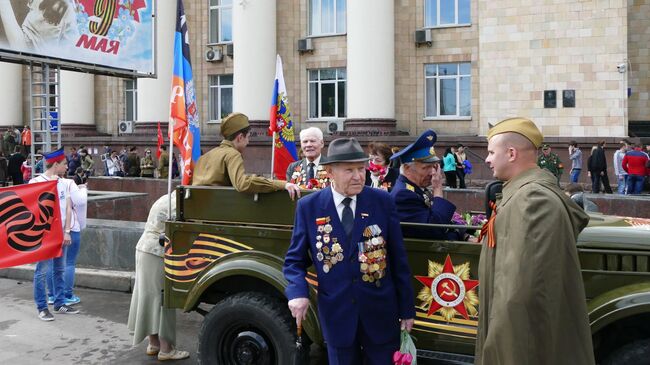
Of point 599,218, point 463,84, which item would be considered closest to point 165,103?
point 463,84

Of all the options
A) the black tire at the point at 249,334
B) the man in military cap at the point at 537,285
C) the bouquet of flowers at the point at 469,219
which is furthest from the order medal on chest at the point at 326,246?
the bouquet of flowers at the point at 469,219

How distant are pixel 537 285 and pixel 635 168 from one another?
18.4 metres

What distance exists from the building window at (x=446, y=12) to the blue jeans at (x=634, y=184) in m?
9.23

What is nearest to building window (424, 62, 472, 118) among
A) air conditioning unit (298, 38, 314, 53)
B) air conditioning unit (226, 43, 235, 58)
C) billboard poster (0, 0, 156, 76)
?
air conditioning unit (298, 38, 314, 53)

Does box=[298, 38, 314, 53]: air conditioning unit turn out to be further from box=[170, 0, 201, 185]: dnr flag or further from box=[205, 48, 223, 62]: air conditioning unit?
box=[170, 0, 201, 185]: dnr flag

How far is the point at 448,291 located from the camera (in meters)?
4.58

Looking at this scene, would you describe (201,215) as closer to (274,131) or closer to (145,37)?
(274,131)

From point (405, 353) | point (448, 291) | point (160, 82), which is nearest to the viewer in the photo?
point (405, 353)

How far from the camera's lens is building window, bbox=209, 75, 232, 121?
30.0 m

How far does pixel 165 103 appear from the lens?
29156mm

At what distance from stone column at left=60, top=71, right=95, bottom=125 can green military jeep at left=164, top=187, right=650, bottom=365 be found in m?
29.1

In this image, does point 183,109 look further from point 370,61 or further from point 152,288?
point 370,61

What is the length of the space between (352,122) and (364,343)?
21.0 metres

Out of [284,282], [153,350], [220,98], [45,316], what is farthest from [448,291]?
[220,98]
